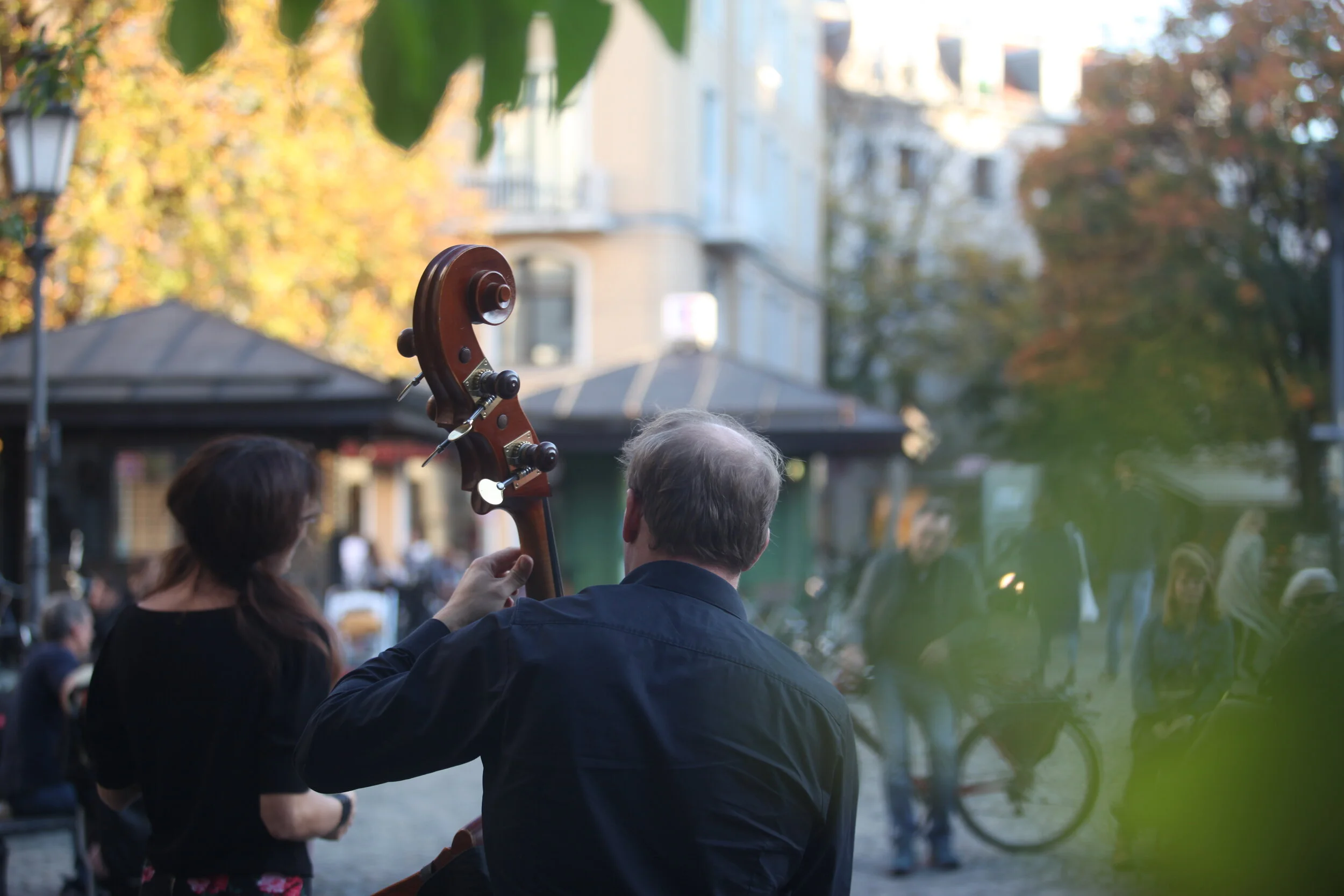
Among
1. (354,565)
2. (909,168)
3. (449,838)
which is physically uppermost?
(909,168)

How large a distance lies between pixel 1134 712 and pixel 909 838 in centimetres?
436

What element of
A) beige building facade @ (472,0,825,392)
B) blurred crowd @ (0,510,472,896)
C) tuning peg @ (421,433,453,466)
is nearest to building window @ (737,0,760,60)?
beige building facade @ (472,0,825,392)

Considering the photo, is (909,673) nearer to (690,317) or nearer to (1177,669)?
(1177,669)

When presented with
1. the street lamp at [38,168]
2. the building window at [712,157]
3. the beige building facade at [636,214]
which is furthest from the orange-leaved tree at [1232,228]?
the building window at [712,157]

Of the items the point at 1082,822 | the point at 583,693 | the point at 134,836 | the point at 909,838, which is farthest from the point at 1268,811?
the point at 909,838

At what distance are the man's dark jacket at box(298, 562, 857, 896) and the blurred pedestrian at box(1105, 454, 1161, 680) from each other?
127 cm

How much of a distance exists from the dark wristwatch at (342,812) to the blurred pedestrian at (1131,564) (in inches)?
63.7

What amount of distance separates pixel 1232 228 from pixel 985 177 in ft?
112

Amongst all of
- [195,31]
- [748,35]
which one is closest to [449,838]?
[195,31]

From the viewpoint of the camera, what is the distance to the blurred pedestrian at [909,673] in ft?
21.2

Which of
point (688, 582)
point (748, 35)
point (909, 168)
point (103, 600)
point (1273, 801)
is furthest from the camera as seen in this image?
point (909, 168)

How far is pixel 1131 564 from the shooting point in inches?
127

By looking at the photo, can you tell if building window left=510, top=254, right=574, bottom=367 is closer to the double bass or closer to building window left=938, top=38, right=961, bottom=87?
building window left=938, top=38, right=961, bottom=87

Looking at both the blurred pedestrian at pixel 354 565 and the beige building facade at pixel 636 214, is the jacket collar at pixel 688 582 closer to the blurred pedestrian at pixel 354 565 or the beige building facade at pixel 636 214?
the blurred pedestrian at pixel 354 565
